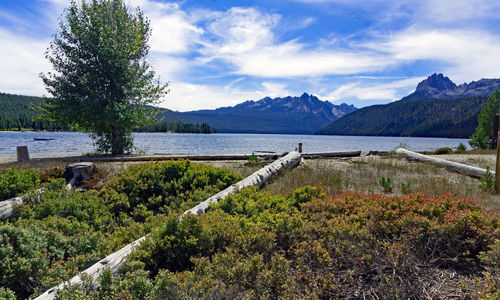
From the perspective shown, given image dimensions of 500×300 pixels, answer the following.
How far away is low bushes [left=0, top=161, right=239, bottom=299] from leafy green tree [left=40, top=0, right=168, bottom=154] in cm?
1040

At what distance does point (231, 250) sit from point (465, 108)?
23799 cm

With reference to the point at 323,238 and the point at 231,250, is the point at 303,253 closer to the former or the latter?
the point at 323,238

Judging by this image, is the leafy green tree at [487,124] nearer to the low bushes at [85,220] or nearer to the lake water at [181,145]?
the lake water at [181,145]

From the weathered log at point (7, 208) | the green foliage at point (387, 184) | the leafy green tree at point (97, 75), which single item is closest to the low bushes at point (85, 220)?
the weathered log at point (7, 208)

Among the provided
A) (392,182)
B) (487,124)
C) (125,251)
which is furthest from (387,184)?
(487,124)

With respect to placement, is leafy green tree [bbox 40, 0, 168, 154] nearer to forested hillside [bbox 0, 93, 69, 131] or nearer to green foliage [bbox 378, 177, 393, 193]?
green foliage [bbox 378, 177, 393, 193]

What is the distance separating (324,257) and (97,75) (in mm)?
19687

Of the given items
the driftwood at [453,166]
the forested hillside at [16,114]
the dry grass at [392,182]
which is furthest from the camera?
the forested hillside at [16,114]

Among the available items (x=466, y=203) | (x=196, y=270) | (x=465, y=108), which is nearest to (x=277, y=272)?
(x=196, y=270)

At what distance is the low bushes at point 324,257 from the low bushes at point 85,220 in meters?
0.82

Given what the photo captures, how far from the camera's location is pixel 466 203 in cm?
512

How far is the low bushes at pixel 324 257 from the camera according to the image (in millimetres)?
2955

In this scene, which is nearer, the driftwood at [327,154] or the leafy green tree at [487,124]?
the driftwood at [327,154]

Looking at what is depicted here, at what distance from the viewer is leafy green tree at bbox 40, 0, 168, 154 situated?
1727 cm
